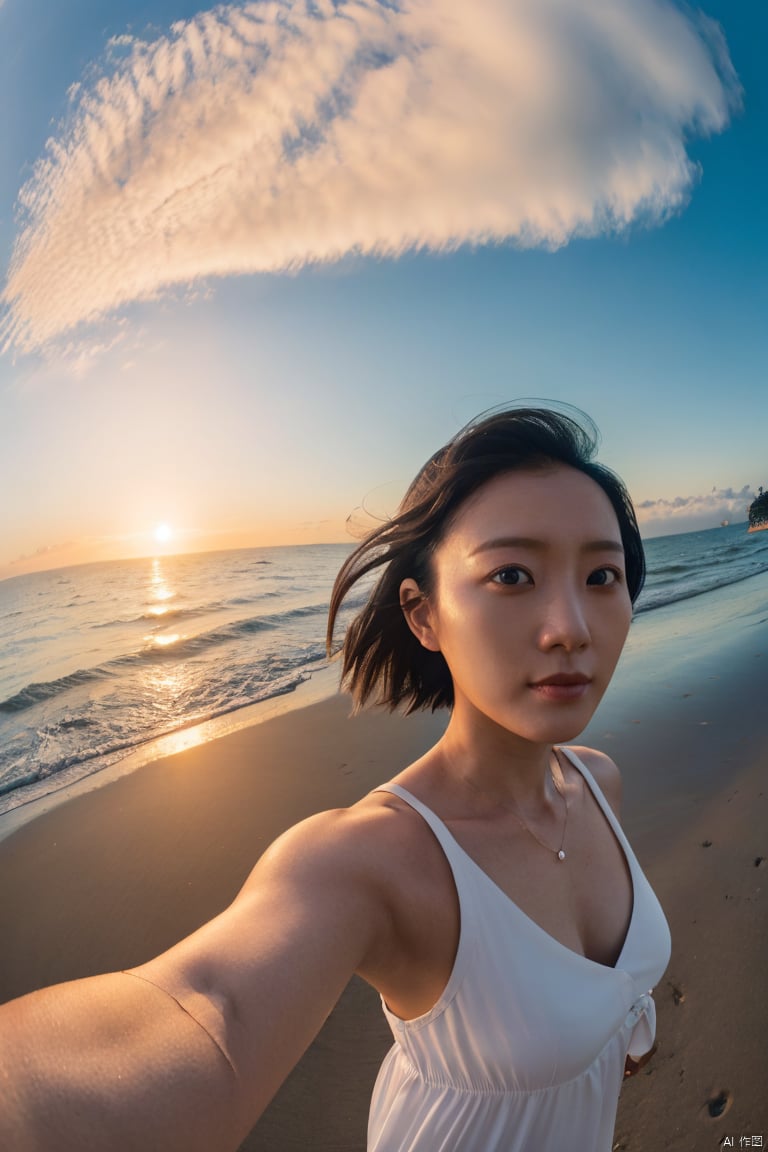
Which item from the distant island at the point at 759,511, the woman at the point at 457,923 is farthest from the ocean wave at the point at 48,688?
the distant island at the point at 759,511

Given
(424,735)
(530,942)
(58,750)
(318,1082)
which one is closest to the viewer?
(530,942)

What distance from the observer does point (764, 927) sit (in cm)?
331

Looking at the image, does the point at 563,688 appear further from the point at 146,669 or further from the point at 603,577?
the point at 146,669

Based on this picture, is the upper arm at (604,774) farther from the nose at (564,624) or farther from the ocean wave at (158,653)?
the ocean wave at (158,653)

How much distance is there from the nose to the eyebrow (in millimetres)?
124

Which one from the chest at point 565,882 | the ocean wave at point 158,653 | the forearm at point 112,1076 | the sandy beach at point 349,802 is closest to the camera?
the forearm at point 112,1076

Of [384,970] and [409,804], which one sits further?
[409,804]

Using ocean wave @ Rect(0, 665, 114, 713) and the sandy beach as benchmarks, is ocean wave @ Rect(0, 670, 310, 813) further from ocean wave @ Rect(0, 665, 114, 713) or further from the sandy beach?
ocean wave @ Rect(0, 665, 114, 713)

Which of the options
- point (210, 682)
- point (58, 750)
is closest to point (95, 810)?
point (58, 750)

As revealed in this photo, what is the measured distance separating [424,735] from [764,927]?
4198 mm

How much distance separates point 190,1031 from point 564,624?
3.36 ft

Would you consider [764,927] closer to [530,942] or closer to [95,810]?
[530,942]

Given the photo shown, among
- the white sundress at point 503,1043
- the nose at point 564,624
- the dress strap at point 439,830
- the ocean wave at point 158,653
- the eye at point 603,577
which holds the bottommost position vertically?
the ocean wave at point 158,653

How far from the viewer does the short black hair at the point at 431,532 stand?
67.6 inches
